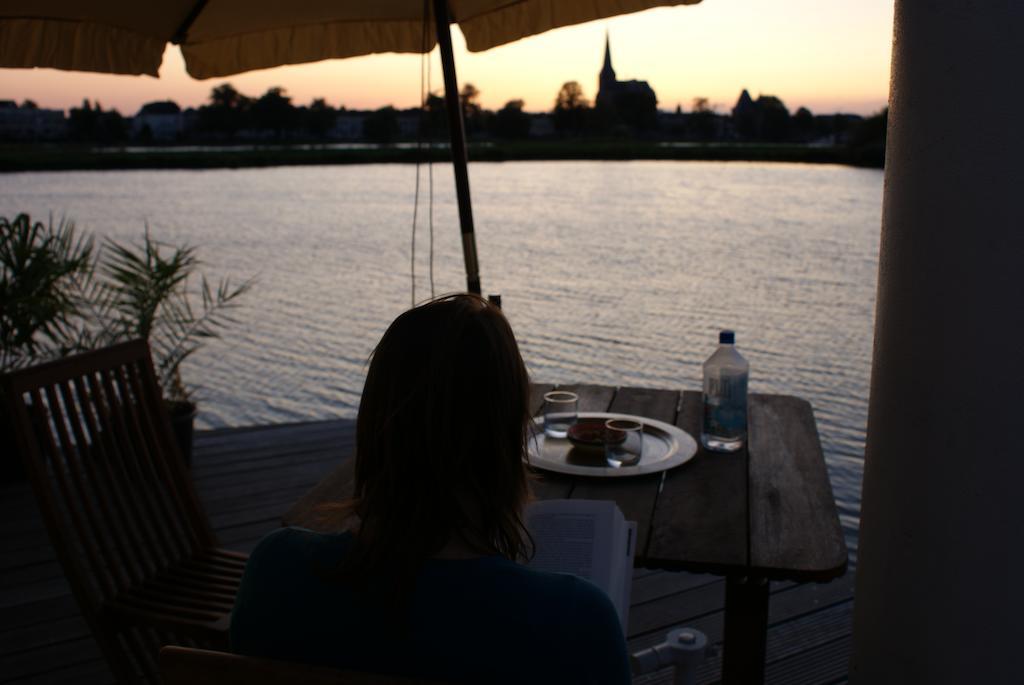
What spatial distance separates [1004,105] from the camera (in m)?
1.09

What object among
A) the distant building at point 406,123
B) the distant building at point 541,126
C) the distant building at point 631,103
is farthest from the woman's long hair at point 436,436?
the distant building at point 406,123

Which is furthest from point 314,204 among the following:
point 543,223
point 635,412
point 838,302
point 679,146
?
point 679,146

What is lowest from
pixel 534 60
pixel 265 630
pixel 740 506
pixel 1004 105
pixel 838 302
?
pixel 838 302

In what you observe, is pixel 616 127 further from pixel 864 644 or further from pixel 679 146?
pixel 864 644

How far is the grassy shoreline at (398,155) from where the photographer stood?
144 ft

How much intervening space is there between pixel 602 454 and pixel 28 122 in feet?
326

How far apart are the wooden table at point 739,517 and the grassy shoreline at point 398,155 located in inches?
1456

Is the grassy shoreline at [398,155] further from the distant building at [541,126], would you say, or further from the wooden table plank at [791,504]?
the wooden table plank at [791,504]

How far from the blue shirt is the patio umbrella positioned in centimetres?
207

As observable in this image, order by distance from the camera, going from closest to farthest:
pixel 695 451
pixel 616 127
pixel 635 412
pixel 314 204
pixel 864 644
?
pixel 864 644, pixel 695 451, pixel 635 412, pixel 314 204, pixel 616 127

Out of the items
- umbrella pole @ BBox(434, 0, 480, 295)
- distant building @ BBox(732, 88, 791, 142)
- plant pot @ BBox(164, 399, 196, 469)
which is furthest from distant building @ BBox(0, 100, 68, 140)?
umbrella pole @ BBox(434, 0, 480, 295)

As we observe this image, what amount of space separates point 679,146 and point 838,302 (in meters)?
49.0

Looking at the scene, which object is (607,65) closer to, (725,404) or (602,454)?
(725,404)

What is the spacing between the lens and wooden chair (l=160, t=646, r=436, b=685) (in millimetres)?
811
